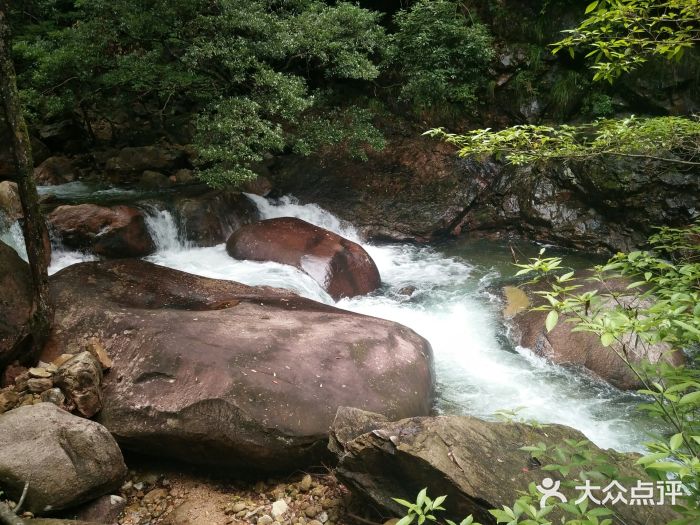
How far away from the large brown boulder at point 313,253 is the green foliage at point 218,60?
117cm

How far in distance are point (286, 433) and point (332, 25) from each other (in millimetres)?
8088

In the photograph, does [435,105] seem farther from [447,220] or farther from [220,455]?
[220,455]

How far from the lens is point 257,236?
8.82 m

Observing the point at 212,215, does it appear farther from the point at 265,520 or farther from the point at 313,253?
the point at 265,520

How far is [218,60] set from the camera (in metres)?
8.61

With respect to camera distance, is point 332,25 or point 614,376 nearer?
point 614,376

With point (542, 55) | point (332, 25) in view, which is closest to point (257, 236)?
point (332, 25)

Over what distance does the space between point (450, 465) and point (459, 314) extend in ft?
15.5

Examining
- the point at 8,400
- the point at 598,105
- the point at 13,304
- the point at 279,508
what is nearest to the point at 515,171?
the point at 598,105

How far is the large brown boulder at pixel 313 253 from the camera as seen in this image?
8.28 m

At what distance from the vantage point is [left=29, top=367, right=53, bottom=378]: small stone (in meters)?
4.36

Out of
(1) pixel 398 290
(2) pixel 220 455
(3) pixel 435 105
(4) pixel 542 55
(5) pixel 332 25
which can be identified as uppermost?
(5) pixel 332 25

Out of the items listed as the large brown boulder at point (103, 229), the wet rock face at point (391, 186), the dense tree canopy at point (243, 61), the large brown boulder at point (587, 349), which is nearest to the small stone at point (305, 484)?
the large brown boulder at point (587, 349)

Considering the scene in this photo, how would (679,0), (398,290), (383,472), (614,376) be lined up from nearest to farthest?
(679,0), (383,472), (614,376), (398,290)
